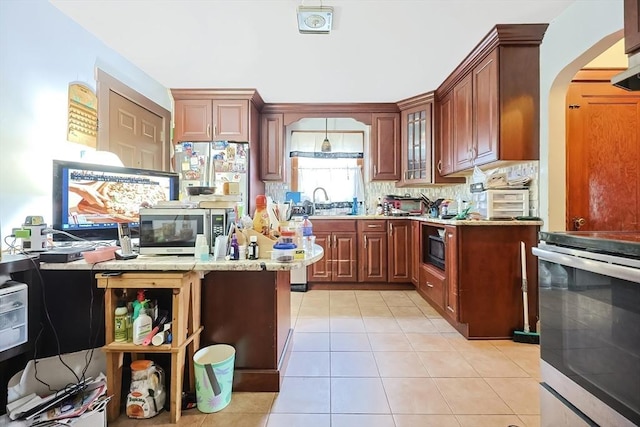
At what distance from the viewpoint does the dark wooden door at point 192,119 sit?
3.42 metres

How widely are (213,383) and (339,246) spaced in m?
2.37

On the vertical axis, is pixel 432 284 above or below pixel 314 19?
below

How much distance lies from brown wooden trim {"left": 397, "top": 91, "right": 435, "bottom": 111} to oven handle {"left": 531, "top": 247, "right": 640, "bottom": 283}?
268 cm

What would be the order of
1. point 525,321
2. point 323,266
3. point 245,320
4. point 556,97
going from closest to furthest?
point 245,320 → point 556,97 → point 525,321 → point 323,266

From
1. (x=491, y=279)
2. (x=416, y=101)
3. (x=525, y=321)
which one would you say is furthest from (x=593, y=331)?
(x=416, y=101)

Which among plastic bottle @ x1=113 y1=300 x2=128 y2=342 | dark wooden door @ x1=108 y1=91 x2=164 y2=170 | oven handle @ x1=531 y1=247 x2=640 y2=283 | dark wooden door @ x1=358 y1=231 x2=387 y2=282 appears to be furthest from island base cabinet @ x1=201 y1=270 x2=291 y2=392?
dark wooden door @ x1=358 y1=231 x2=387 y2=282

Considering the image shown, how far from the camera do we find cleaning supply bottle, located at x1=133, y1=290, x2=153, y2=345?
137cm

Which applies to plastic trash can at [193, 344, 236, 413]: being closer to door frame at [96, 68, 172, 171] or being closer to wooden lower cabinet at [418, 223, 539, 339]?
wooden lower cabinet at [418, 223, 539, 339]

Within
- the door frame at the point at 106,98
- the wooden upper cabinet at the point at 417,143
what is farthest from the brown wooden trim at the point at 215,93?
the wooden upper cabinet at the point at 417,143

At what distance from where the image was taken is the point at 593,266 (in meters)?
0.99

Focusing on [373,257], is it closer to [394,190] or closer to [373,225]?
[373,225]

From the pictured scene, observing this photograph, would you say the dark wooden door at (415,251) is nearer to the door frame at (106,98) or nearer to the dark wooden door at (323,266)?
the dark wooden door at (323,266)

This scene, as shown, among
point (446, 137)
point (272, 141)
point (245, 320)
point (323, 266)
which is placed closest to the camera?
point (245, 320)

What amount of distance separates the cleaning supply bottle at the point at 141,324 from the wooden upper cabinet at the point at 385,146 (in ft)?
10.1
